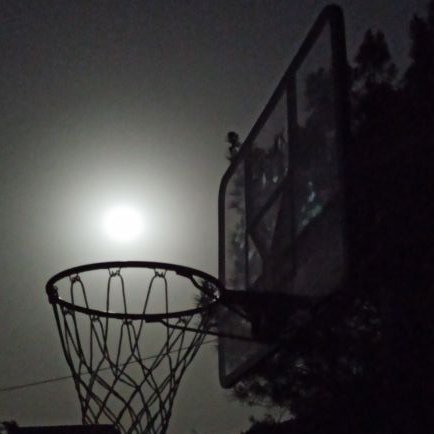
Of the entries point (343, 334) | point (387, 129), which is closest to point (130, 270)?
point (387, 129)

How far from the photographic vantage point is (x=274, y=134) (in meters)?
3.97

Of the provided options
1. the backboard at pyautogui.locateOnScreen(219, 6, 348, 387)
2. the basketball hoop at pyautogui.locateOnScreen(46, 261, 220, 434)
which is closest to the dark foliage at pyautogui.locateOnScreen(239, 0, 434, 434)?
the backboard at pyautogui.locateOnScreen(219, 6, 348, 387)

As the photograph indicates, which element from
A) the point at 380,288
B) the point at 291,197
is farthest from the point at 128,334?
the point at 380,288

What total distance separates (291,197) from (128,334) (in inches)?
42.4

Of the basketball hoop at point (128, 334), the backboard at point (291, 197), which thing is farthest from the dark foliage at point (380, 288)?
the basketball hoop at point (128, 334)

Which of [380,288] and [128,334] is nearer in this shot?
[128,334]

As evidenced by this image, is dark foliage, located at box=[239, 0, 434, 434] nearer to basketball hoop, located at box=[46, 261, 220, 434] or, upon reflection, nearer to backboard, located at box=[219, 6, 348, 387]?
backboard, located at box=[219, 6, 348, 387]

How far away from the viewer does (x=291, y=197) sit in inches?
147

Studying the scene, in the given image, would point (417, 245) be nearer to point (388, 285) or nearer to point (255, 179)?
point (388, 285)

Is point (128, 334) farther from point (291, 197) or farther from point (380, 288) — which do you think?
point (380, 288)

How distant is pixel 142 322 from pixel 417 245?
5.67 ft

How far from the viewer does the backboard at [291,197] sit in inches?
130

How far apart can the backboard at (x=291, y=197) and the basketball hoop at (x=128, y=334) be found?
309 mm

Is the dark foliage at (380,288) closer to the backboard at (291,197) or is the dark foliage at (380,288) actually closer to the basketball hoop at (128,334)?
the backboard at (291,197)
